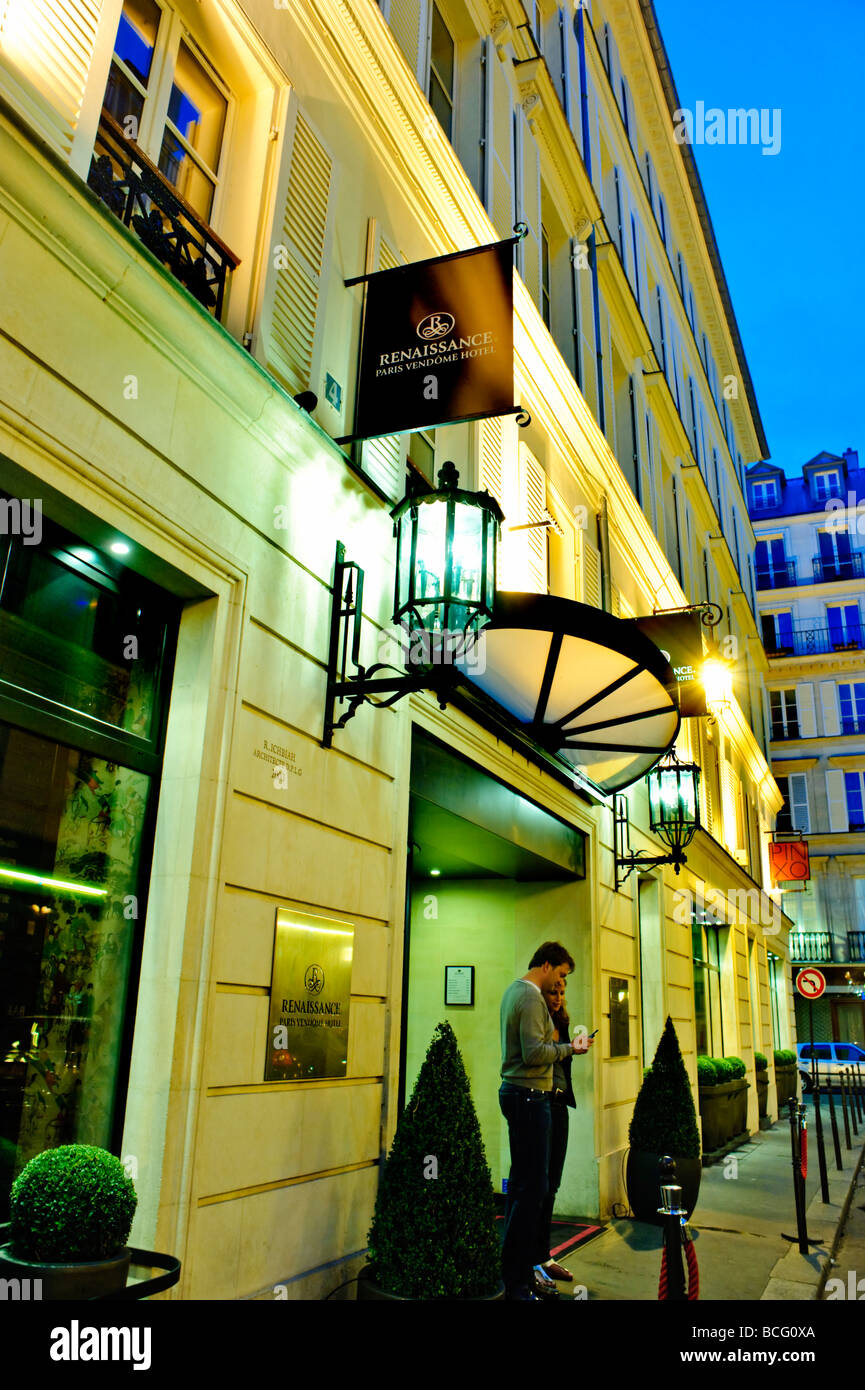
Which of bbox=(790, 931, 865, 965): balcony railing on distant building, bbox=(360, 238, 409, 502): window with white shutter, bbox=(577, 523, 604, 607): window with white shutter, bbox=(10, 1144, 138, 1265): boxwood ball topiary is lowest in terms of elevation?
bbox=(10, 1144, 138, 1265): boxwood ball topiary

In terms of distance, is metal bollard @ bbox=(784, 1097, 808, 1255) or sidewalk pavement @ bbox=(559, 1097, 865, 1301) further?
metal bollard @ bbox=(784, 1097, 808, 1255)

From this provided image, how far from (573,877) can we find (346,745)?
5526 mm

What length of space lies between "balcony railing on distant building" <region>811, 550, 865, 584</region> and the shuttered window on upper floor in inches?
1661

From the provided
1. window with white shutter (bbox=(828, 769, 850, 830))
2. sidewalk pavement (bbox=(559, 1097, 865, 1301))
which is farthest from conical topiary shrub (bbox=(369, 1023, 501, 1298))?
window with white shutter (bbox=(828, 769, 850, 830))

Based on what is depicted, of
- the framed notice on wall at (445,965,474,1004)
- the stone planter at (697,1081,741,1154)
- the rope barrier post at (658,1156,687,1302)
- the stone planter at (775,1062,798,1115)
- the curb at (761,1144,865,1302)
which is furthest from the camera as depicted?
the stone planter at (775,1062,798,1115)

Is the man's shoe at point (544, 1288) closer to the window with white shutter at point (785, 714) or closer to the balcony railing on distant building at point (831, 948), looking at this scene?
the balcony railing on distant building at point (831, 948)

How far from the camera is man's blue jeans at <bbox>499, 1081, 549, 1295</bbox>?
5883mm

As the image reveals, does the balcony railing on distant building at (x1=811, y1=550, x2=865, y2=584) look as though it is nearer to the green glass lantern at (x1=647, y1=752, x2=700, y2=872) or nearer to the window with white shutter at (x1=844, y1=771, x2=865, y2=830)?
the window with white shutter at (x1=844, y1=771, x2=865, y2=830)

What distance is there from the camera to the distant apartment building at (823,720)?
1517 inches

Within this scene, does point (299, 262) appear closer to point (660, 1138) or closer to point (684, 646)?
point (684, 646)

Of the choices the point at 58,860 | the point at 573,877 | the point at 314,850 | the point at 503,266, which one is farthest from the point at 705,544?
the point at 58,860

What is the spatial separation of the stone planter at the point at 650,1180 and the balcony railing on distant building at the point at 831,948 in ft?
103

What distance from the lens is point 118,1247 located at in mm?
3164
